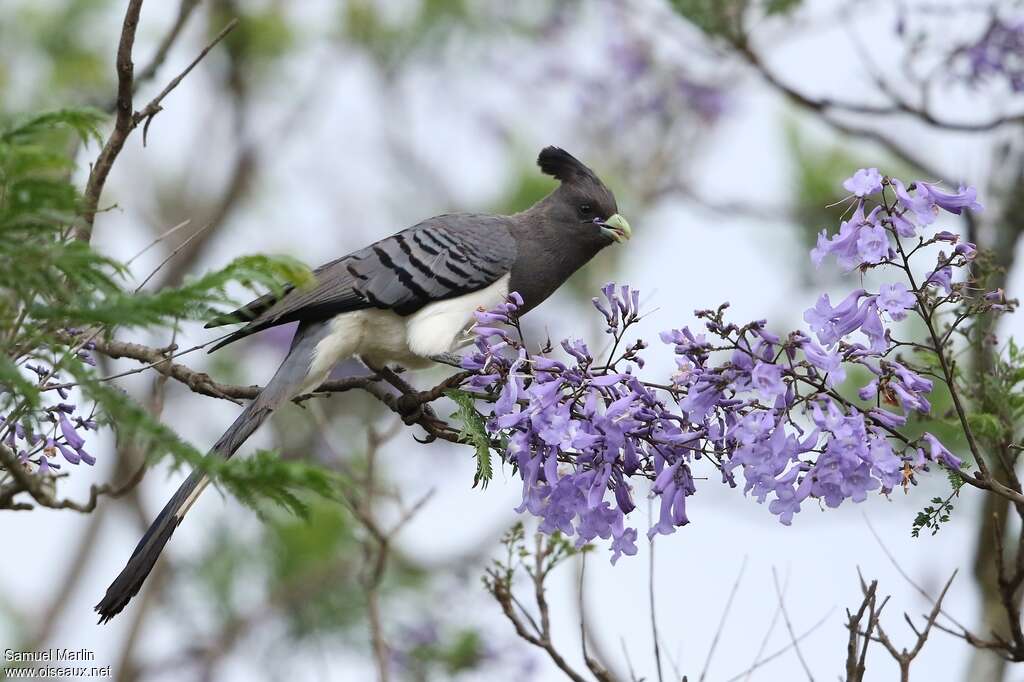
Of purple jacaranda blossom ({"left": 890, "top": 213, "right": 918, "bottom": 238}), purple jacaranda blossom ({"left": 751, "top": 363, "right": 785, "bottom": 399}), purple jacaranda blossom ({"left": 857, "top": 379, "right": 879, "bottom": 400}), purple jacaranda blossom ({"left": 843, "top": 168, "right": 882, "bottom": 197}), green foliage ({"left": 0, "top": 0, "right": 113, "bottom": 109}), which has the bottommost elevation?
purple jacaranda blossom ({"left": 751, "top": 363, "right": 785, "bottom": 399})

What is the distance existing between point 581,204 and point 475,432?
211 cm

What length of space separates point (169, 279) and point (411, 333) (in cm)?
462

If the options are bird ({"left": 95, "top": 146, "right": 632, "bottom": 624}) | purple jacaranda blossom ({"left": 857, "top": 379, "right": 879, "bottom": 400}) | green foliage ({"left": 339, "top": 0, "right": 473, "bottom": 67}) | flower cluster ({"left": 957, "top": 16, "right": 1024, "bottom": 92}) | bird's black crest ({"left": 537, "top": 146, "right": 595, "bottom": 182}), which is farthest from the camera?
green foliage ({"left": 339, "top": 0, "right": 473, "bottom": 67})

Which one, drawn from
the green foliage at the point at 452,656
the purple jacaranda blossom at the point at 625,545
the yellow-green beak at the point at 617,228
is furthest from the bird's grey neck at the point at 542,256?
the green foliage at the point at 452,656

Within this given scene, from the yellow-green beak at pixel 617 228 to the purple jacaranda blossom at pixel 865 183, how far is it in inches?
93.2

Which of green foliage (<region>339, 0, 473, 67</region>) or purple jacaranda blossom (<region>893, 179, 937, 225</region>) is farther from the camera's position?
green foliage (<region>339, 0, 473, 67</region>)

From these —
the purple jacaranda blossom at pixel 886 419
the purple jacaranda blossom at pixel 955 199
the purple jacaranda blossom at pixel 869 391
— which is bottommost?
the purple jacaranda blossom at pixel 886 419

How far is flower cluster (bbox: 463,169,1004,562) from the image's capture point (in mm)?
3016

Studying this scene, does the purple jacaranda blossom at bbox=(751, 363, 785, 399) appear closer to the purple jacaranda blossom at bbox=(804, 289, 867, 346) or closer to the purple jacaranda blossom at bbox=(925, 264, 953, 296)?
the purple jacaranda blossom at bbox=(804, 289, 867, 346)

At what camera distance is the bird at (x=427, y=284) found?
184 inches

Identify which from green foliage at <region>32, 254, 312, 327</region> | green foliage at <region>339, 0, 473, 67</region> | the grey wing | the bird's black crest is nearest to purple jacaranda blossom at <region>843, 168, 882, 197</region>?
green foliage at <region>32, 254, 312, 327</region>

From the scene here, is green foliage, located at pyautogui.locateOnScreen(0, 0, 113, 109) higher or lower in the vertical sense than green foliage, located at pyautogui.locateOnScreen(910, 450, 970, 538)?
higher

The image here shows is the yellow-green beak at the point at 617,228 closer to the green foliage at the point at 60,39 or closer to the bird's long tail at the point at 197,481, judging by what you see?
the bird's long tail at the point at 197,481

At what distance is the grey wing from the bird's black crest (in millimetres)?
427
